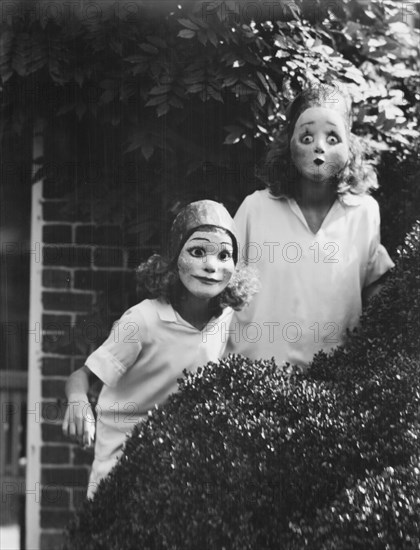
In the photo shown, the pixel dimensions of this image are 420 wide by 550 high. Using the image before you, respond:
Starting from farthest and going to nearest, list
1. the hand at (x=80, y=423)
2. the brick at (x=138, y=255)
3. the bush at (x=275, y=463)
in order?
1. the brick at (x=138, y=255)
2. the hand at (x=80, y=423)
3. the bush at (x=275, y=463)

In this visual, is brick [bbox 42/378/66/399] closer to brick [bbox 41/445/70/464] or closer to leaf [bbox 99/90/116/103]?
brick [bbox 41/445/70/464]

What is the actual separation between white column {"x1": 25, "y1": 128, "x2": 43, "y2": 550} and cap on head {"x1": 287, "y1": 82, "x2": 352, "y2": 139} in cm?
133

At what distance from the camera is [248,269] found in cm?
394

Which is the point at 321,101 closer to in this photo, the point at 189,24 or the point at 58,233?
the point at 189,24

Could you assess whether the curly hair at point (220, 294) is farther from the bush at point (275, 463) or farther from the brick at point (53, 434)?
the brick at point (53, 434)

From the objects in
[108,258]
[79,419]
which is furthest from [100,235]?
[79,419]

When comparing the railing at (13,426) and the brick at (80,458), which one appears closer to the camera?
the brick at (80,458)

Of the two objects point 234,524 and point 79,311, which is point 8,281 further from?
point 234,524

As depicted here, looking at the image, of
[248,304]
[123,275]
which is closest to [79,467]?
[123,275]

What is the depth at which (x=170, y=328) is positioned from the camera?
3873 mm

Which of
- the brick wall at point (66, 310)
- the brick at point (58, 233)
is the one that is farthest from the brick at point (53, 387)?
the brick at point (58, 233)

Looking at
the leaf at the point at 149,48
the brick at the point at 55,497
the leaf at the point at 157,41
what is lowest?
the brick at the point at 55,497

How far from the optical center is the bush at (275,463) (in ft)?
10.4

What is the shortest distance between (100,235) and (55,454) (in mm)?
1036
